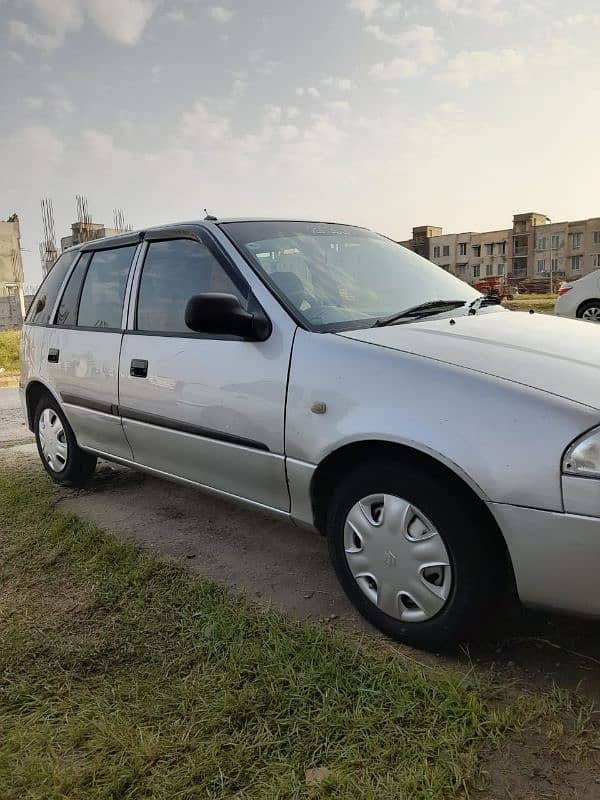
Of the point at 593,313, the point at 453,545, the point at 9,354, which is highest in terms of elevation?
the point at 593,313

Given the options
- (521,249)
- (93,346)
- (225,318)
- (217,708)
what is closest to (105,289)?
(93,346)

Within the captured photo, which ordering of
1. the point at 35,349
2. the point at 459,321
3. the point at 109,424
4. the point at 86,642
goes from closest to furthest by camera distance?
1. the point at 86,642
2. the point at 459,321
3. the point at 109,424
4. the point at 35,349

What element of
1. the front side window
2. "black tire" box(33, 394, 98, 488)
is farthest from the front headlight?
"black tire" box(33, 394, 98, 488)

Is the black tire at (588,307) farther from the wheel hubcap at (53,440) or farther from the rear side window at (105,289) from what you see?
the wheel hubcap at (53,440)

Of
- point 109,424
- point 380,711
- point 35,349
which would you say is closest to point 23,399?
point 35,349

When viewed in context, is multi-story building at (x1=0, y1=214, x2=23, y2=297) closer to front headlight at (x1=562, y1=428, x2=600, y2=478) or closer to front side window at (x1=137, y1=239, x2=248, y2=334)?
front side window at (x1=137, y1=239, x2=248, y2=334)

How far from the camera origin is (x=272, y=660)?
83.6 inches

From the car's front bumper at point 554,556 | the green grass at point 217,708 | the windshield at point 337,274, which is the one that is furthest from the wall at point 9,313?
the car's front bumper at point 554,556

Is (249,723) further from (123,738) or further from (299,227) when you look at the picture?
(299,227)

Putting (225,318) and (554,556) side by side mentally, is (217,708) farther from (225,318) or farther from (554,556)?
(225,318)

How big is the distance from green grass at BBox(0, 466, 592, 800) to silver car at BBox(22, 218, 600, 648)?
1.01 ft

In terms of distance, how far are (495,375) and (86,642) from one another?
1804 millimetres

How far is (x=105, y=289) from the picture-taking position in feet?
12.1

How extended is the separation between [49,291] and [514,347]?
3.33 metres
